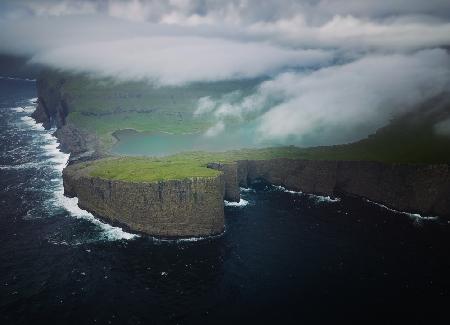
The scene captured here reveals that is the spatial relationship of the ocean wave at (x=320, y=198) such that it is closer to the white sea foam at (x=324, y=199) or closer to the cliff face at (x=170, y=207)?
the white sea foam at (x=324, y=199)

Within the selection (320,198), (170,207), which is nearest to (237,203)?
(320,198)

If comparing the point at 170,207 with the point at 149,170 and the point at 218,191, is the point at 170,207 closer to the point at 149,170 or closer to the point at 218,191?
the point at 218,191

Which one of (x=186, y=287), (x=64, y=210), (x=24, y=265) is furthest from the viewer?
(x=64, y=210)

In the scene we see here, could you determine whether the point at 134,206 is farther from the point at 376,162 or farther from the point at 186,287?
the point at 376,162

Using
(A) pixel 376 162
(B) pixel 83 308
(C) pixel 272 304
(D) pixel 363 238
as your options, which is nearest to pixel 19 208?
(B) pixel 83 308

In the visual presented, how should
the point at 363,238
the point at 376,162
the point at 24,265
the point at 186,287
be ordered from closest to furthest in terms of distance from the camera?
1. the point at 186,287
2. the point at 24,265
3. the point at 363,238
4. the point at 376,162

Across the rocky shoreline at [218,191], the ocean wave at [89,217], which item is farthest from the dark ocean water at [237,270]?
the rocky shoreline at [218,191]
